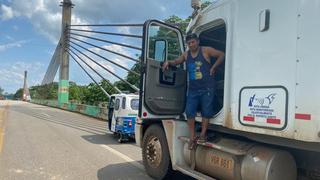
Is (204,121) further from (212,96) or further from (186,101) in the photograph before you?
(186,101)

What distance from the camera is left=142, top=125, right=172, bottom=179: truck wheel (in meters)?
6.57

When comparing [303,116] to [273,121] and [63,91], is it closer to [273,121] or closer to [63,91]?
[273,121]

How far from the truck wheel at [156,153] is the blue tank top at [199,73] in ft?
3.85

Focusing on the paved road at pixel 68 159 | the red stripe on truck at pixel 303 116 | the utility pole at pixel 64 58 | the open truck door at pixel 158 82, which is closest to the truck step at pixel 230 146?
the red stripe on truck at pixel 303 116

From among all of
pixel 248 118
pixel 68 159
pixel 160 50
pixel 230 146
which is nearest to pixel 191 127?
pixel 230 146

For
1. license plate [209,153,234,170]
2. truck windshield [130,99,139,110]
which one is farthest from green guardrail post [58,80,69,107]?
license plate [209,153,234,170]

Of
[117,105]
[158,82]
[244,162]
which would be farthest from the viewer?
[117,105]

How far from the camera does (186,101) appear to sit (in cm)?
658

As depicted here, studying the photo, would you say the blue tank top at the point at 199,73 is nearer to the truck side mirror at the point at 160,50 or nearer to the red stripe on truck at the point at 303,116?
the truck side mirror at the point at 160,50

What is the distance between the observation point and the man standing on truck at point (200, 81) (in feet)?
18.6

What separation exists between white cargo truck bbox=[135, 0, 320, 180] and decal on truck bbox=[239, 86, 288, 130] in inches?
0.4

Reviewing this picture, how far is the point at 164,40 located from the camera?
22.8 feet

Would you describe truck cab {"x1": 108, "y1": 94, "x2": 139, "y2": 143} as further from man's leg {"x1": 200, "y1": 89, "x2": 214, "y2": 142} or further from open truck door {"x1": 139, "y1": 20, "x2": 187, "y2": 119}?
man's leg {"x1": 200, "y1": 89, "x2": 214, "y2": 142}

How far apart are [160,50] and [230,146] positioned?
7.92 ft
